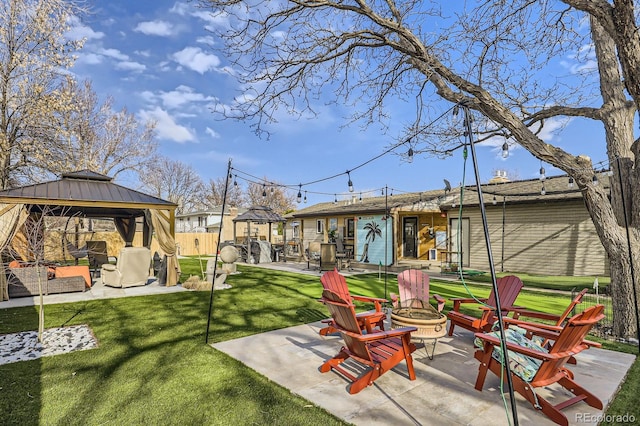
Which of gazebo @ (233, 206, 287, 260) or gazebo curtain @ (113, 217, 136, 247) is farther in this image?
gazebo @ (233, 206, 287, 260)

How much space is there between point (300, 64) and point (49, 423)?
20.6ft

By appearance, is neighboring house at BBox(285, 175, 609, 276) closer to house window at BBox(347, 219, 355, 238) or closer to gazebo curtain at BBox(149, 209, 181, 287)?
house window at BBox(347, 219, 355, 238)

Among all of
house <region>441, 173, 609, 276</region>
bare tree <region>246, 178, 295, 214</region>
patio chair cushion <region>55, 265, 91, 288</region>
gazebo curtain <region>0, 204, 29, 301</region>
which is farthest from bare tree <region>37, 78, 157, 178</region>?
house <region>441, 173, 609, 276</region>

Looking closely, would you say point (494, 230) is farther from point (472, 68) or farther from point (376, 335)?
point (376, 335)

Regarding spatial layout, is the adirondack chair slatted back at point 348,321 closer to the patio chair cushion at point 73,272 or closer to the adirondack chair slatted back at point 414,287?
the adirondack chair slatted back at point 414,287

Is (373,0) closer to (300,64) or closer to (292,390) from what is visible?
(300,64)

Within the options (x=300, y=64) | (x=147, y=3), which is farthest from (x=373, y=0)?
(x=147, y=3)

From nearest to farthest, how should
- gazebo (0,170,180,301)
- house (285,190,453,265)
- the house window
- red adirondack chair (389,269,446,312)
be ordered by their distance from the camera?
red adirondack chair (389,269,446,312) → gazebo (0,170,180,301) → house (285,190,453,265) → the house window

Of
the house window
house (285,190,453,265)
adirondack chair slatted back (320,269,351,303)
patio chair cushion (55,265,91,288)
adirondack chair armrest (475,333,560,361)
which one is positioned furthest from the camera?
the house window

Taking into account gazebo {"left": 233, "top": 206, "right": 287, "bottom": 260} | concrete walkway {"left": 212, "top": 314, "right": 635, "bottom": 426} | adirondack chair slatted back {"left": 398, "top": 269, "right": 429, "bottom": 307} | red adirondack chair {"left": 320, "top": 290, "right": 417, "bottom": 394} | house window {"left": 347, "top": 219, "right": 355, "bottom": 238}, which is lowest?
concrete walkway {"left": 212, "top": 314, "right": 635, "bottom": 426}

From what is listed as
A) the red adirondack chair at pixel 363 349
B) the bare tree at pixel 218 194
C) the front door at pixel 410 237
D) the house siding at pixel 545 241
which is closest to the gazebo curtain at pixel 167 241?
the red adirondack chair at pixel 363 349

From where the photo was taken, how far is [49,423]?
274 cm

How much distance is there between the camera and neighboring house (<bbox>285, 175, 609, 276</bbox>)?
12.0 m

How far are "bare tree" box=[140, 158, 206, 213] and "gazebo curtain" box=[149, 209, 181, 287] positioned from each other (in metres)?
28.8
